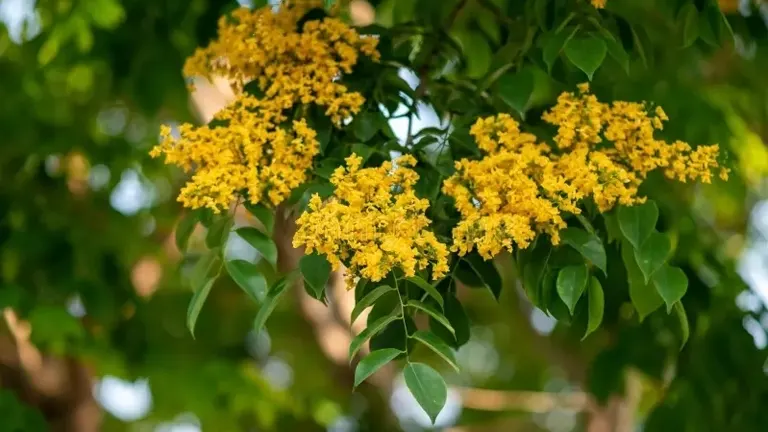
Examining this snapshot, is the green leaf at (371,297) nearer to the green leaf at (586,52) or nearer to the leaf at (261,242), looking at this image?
the leaf at (261,242)

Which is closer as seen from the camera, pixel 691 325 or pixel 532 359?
pixel 691 325

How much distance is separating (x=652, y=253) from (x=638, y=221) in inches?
1.7

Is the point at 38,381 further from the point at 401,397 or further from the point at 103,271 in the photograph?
the point at 401,397

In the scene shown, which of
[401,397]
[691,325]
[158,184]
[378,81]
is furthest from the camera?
[401,397]

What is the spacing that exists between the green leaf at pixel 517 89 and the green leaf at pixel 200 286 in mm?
439

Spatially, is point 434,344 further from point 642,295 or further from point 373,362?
point 642,295

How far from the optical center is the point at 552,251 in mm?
1299

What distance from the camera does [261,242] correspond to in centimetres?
133

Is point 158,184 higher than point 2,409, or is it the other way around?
point 158,184

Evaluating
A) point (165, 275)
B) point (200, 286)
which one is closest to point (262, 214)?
point (200, 286)

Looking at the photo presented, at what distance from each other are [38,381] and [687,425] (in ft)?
7.06

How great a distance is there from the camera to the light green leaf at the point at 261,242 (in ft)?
4.33

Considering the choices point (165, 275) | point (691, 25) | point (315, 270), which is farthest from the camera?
point (165, 275)

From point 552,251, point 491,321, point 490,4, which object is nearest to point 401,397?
point 491,321
